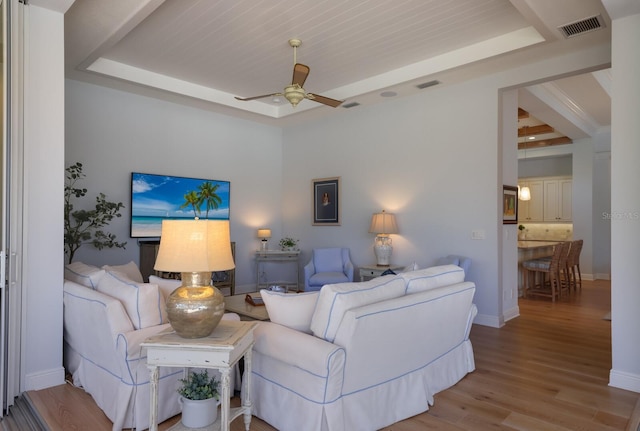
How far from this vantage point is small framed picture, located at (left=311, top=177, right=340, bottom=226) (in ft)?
21.8

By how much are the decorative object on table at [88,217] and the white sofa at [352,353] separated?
10.6ft

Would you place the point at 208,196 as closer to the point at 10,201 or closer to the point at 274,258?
the point at 274,258

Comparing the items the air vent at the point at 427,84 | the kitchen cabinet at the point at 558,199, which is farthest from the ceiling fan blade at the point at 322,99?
the kitchen cabinet at the point at 558,199

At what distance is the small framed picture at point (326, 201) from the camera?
665cm

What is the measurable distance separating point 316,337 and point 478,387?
60.4 inches

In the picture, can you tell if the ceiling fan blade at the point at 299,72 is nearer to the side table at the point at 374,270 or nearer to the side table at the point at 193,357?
the side table at the point at 193,357

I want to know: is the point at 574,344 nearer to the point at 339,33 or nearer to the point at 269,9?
the point at 339,33

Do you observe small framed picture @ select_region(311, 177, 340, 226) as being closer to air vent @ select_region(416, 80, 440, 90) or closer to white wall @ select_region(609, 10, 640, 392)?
air vent @ select_region(416, 80, 440, 90)

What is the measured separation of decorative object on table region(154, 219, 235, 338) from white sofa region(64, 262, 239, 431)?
0.45m

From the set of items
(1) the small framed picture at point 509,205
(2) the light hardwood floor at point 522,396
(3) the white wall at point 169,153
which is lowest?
(2) the light hardwood floor at point 522,396

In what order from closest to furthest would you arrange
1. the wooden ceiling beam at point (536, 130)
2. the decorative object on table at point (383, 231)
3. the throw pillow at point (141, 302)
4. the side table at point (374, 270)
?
the throw pillow at point (141, 302) < the side table at point (374, 270) < the decorative object on table at point (383, 231) < the wooden ceiling beam at point (536, 130)

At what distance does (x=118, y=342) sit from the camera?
2447mm

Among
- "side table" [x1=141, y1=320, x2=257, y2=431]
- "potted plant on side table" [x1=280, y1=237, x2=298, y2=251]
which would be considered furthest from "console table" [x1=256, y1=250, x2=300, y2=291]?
"side table" [x1=141, y1=320, x2=257, y2=431]

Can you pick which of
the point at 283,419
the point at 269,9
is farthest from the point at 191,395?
the point at 269,9
